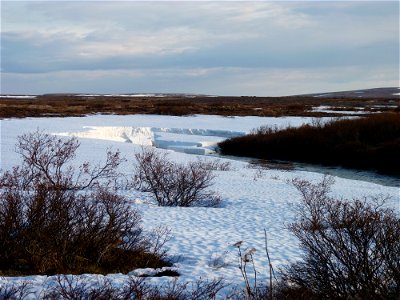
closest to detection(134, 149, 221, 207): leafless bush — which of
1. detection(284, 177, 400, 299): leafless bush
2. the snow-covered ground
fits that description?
the snow-covered ground

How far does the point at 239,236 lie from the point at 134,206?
315 centimetres

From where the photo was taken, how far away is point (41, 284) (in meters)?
5.97

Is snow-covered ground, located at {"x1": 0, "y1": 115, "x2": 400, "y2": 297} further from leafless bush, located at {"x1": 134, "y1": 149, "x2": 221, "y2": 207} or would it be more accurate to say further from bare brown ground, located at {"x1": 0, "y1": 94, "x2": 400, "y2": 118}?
bare brown ground, located at {"x1": 0, "y1": 94, "x2": 400, "y2": 118}

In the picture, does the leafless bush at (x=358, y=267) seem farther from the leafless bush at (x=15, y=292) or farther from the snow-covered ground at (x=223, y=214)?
the leafless bush at (x=15, y=292)

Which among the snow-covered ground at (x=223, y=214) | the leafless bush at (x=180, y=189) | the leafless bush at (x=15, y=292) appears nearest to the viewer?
the leafless bush at (x=15, y=292)

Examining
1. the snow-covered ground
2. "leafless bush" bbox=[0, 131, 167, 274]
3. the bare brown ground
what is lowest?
the snow-covered ground

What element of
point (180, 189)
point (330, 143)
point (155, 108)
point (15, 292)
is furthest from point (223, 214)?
point (155, 108)

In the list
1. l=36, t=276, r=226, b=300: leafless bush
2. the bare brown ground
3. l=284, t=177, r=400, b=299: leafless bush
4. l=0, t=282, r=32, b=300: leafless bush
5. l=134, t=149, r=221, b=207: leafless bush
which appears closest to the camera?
l=36, t=276, r=226, b=300: leafless bush

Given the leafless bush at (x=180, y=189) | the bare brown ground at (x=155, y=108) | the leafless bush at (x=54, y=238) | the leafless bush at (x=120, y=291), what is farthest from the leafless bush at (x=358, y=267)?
the bare brown ground at (x=155, y=108)

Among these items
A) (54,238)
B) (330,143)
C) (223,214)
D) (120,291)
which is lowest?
(223,214)

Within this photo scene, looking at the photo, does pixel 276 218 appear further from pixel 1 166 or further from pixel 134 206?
pixel 1 166

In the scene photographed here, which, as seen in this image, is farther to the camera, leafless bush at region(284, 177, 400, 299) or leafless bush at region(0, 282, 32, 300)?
leafless bush at region(284, 177, 400, 299)

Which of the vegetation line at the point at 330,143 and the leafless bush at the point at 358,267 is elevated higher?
the leafless bush at the point at 358,267

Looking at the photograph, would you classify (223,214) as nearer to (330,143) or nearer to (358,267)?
(358,267)
